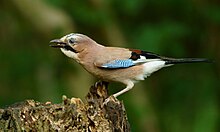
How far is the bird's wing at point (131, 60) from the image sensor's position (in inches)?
244

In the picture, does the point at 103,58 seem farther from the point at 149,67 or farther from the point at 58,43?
the point at 149,67

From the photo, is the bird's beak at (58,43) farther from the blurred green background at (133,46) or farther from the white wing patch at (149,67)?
the blurred green background at (133,46)

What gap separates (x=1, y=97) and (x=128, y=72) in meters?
4.23

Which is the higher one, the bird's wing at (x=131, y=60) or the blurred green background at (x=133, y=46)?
the blurred green background at (x=133, y=46)

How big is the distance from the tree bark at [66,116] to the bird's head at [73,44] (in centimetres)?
119

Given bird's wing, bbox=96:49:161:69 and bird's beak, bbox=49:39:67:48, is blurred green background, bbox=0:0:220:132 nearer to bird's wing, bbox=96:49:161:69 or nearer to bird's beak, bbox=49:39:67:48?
bird's wing, bbox=96:49:161:69

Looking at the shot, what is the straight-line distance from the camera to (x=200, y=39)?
384 inches

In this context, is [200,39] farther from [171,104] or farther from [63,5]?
[63,5]

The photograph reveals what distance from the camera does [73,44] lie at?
6195 millimetres

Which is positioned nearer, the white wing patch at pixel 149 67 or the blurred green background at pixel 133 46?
the white wing patch at pixel 149 67

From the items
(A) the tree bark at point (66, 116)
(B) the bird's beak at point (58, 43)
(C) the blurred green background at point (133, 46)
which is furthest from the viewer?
(C) the blurred green background at point (133, 46)

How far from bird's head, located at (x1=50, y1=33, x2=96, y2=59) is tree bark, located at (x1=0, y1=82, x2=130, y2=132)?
46.9 inches

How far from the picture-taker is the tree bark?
469cm

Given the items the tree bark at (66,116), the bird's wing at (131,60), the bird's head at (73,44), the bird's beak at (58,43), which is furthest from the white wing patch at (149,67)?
the tree bark at (66,116)
